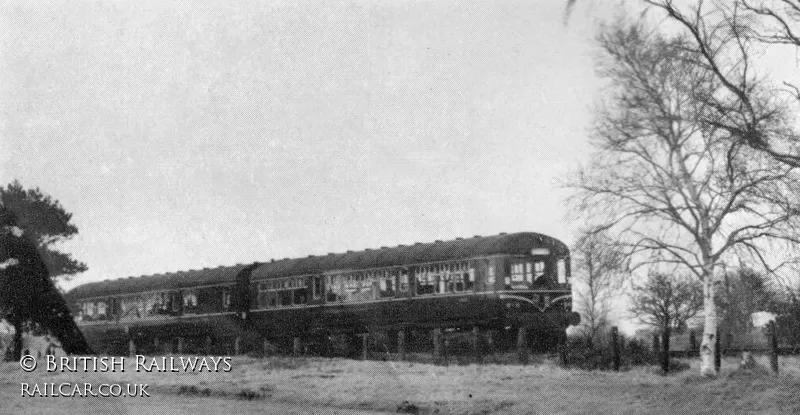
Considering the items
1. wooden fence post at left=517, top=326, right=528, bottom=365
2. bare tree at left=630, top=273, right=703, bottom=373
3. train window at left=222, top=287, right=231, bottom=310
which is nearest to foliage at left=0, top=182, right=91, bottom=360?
train window at left=222, top=287, right=231, bottom=310

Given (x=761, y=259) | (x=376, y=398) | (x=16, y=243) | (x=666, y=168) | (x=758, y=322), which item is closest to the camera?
(x=376, y=398)

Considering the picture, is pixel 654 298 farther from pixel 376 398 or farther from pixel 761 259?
pixel 376 398

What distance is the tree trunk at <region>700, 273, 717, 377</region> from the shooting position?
20.1m

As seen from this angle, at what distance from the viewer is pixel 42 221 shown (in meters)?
35.4

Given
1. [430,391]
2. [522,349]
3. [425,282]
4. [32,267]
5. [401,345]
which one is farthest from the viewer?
[32,267]

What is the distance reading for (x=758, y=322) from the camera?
197 feet

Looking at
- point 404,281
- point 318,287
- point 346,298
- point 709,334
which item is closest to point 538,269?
point 404,281

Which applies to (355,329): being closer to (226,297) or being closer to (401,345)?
(401,345)

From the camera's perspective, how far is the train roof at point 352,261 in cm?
2517

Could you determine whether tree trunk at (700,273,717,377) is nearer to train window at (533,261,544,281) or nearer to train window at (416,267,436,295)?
train window at (533,261,544,281)

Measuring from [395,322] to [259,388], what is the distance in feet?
26.6

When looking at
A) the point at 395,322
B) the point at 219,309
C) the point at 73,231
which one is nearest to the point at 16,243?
the point at 73,231

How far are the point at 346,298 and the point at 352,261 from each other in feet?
3.93

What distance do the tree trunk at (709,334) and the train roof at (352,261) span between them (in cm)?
544
